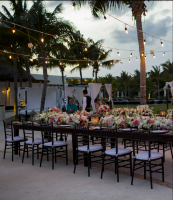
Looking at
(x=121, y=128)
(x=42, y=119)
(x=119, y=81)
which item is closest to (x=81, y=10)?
(x=42, y=119)

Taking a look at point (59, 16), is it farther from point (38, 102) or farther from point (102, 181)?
A: point (102, 181)

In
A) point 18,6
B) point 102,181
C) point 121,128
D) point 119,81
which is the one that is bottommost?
point 102,181

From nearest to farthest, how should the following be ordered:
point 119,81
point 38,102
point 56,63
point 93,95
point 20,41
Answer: point 93,95, point 20,41, point 38,102, point 56,63, point 119,81

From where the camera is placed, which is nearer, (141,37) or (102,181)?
(102,181)

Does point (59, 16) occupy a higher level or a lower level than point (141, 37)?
higher

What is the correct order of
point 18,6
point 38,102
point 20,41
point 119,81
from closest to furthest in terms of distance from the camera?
point 20,41 < point 38,102 < point 18,6 < point 119,81

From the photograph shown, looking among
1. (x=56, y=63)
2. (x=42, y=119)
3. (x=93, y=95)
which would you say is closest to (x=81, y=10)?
(x=93, y=95)

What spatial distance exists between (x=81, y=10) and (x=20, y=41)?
6.33 metres

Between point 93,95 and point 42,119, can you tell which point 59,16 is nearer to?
point 93,95

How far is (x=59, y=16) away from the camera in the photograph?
1712cm

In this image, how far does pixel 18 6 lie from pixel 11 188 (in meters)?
19.8

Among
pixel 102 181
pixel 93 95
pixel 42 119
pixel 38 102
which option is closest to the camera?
pixel 102 181

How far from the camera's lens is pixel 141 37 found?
1334 centimetres

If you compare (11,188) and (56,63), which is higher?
(56,63)
